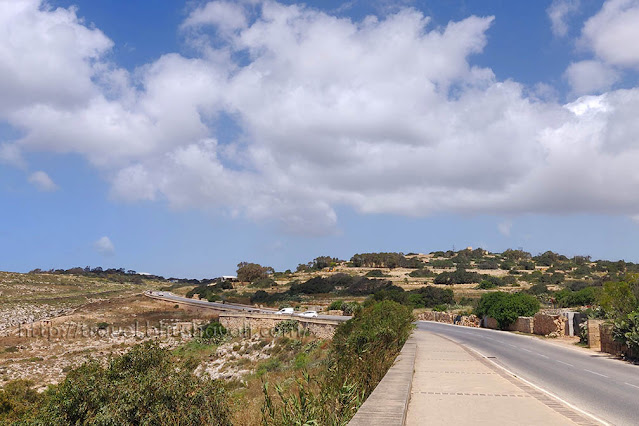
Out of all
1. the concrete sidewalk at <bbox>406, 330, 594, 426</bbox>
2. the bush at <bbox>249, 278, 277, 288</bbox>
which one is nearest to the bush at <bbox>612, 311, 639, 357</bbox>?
the concrete sidewalk at <bbox>406, 330, 594, 426</bbox>

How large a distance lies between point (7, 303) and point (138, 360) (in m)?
69.2

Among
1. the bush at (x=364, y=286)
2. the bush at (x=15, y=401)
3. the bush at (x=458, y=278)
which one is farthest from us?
the bush at (x=458, y=278)

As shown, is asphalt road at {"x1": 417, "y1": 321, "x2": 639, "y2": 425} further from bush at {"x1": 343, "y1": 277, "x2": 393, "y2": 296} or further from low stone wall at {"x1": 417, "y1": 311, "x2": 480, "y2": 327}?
bush at {"x1": 343, "y1": 277, "x2": 393, "y2": 296}

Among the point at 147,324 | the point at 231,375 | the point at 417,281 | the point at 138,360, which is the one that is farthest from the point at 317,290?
the point at 138,360

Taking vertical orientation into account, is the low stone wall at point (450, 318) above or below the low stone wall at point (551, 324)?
below

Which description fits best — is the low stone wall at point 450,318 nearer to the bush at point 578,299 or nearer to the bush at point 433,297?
the bush at point 433,297

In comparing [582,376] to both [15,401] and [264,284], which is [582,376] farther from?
[264,284]

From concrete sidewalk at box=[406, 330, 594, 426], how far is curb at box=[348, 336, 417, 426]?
351 millimetres

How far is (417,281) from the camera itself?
9125 centimetres

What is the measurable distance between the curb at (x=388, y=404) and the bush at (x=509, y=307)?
3253 centimetres

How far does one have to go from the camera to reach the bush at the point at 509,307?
4025 centimetres

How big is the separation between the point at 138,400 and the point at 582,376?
12.8 meters

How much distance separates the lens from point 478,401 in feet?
30.6

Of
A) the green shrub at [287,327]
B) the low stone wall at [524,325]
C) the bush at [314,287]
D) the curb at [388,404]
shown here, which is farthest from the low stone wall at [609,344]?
the bush at [314,287]
